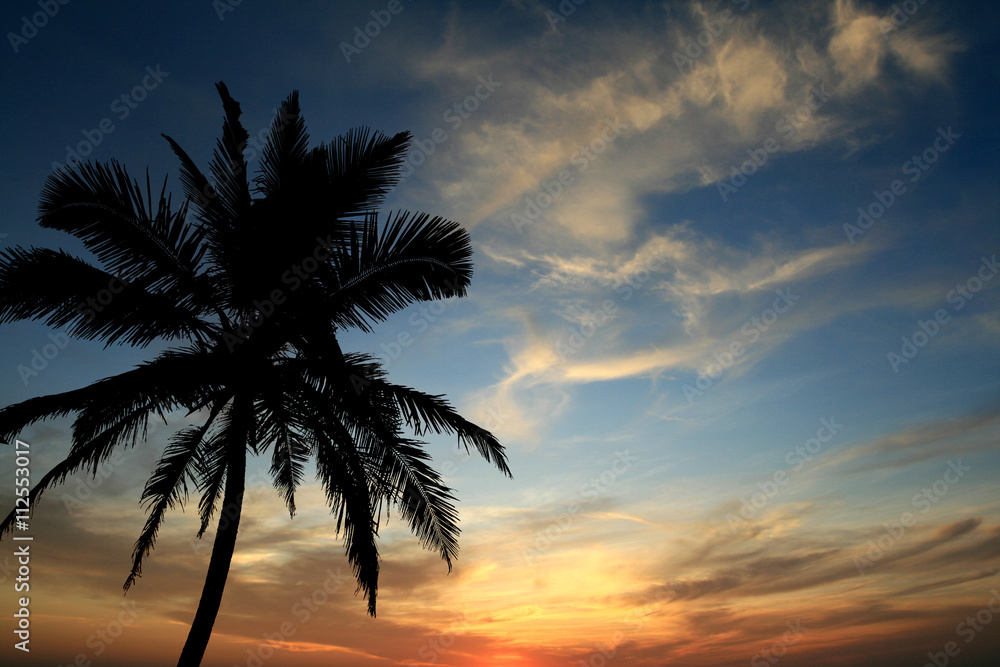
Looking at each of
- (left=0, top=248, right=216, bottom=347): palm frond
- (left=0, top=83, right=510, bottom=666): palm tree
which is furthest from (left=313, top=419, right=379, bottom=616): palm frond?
(left=0, top=248, right=216, bottom=347): palm frond

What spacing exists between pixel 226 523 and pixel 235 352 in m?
2.84

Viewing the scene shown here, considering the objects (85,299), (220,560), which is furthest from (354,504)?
(85,299)

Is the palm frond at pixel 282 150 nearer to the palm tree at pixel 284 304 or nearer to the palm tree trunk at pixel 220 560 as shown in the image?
the palm tree at pixel 284 304

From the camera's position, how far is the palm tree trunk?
28.3ft

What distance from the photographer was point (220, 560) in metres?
9.15

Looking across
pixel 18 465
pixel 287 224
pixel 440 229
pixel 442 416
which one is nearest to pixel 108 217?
pixel 287 224

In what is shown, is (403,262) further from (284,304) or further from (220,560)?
(220,560)

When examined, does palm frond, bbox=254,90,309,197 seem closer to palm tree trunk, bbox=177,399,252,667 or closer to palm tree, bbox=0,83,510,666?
palm tree, bbox=0,83,510,666

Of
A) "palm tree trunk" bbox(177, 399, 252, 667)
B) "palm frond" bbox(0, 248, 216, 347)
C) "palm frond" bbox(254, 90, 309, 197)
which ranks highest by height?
"palm frond" bbox(254, 90, 309, 197)

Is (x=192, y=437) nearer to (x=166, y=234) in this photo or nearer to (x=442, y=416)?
(x=166, y=234)

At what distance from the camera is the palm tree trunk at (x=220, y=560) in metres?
8.64

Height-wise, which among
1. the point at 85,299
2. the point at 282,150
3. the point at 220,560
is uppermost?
the point at 282,150

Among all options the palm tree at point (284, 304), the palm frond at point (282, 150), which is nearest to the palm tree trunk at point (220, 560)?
the palm tree at point (284, 304)

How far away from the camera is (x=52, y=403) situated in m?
7.85
